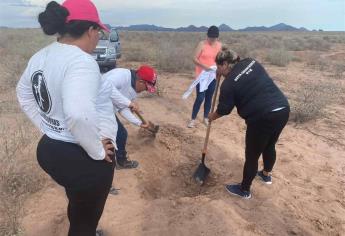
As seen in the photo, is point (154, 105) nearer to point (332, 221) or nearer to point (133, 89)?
point (133, 89)

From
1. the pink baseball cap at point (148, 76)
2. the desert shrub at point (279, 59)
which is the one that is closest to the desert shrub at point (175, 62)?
the desert shrub at point (279, 59)

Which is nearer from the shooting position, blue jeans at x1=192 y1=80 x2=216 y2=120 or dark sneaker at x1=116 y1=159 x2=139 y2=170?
dark sneaker at x1=116 y1=159 x2=139 y2=170

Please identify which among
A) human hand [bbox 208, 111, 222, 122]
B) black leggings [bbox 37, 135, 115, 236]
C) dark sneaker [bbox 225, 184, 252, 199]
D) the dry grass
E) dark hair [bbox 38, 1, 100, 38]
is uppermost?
dark hair [bbox 38, 1, 100, 38]

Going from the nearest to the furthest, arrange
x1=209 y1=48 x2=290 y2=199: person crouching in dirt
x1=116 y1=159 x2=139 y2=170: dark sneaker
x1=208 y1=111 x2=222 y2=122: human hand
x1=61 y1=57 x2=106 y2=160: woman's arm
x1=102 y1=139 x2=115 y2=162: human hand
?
x1=61 y1=57 x2=106 y2=160: woman's arm, x1=102 y1=139 x2=115 y2=162: human hand, x1=209 y1=48 x2=290 y2=199: person crouching in dirt, x1=208 y1=111 x2=222 y2=122: human hand, x1=116 y1=159 x2=139 y2=170: dark sneaker

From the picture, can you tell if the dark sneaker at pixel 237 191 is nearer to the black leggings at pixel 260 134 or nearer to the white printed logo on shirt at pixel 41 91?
the black leggings at pixel 260 134

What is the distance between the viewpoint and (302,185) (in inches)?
189

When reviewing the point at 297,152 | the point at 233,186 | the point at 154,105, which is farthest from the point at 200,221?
the point at 154,105

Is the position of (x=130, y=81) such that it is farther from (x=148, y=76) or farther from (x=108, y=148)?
(x=108, y=148)

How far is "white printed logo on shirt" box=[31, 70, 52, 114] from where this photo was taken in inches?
79.9

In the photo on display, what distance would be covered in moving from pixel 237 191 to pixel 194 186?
0.68 m

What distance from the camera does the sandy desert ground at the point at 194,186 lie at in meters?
3.73

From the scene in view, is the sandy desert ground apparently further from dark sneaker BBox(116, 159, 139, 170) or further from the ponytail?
the ponytail

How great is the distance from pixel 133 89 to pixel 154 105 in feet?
12.8

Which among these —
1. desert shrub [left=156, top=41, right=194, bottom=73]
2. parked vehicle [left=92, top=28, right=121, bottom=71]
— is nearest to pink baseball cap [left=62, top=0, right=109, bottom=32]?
desert shrub [left=156, top=41, right=194, bottom=73]
